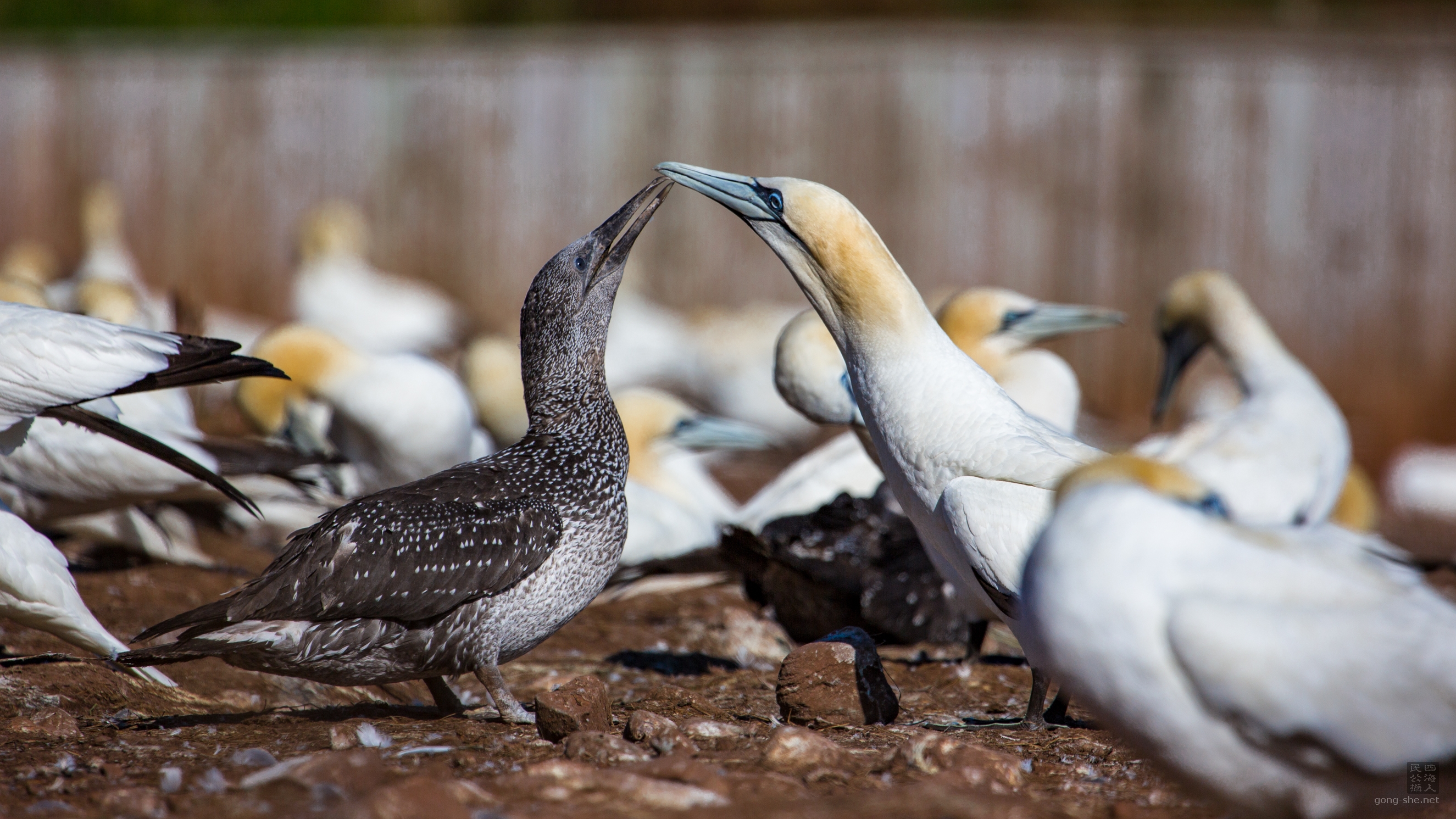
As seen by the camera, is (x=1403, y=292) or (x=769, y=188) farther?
(x=1403, y=292)

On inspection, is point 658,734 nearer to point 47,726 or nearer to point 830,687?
point 830,687

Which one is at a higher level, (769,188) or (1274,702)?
(769,188)

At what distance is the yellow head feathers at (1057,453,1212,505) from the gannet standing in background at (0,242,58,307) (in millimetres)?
5044

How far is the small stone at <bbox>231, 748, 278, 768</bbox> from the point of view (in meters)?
3.71

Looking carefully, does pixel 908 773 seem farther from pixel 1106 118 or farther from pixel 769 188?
pixel 1106 118

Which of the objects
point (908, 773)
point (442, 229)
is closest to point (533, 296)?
point (908, 773)

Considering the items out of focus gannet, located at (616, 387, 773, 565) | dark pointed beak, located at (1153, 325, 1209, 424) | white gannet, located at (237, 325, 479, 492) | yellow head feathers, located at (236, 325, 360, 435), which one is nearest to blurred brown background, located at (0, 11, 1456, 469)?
dark pointed beak, located at (1153, 325, 1209, 424)

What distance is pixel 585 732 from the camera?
3.83m

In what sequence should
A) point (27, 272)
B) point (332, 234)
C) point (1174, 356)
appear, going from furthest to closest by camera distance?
1. point (332, 234)
2. point (27, 272)
3. point (1174, 356)

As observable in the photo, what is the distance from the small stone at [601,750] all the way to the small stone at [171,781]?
1.02 meters

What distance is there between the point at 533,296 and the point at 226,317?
11.3m

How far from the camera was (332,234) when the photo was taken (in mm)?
15391

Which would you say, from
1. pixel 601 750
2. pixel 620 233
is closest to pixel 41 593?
pixel 601 750

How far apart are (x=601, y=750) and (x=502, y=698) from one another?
2.50 ft
